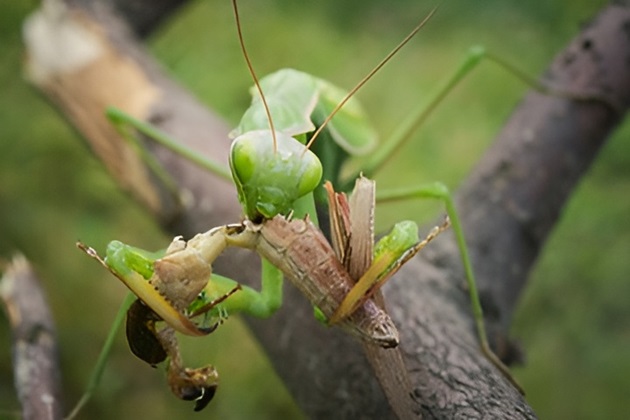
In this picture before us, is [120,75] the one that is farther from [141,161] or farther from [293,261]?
[293,261]

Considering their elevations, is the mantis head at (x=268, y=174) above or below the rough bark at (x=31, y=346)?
above

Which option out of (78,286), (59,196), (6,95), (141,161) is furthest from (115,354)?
Result: (6,95)

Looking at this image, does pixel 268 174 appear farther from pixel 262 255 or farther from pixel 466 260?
pixel 466 260

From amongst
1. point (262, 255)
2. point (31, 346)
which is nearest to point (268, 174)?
point (262, 255)

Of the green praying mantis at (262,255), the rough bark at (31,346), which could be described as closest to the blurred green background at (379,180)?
the rough bark at (31,346)

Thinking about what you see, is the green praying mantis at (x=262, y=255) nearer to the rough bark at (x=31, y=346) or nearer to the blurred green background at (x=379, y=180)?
the rough bark at (x=31, y=346)

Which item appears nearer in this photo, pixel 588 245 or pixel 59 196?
pixel 588 245

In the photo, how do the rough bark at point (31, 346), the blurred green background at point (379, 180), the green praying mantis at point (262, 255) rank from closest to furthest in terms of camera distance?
the green praying mantis at point (262, 255), the rough bark at point (31, 346), the blurred green background at point (379, 180)
